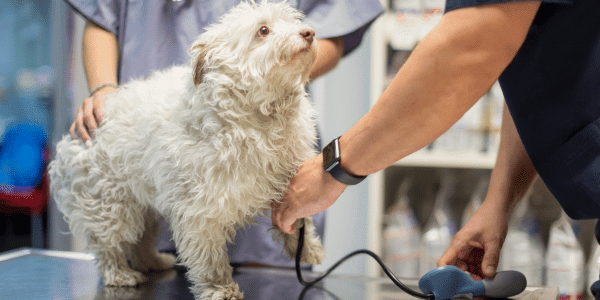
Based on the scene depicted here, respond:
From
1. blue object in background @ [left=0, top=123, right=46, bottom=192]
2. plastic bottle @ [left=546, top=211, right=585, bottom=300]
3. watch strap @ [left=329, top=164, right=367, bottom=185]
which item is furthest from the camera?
blue object in background @ [left=0, top=123, right=46, bottom=192]

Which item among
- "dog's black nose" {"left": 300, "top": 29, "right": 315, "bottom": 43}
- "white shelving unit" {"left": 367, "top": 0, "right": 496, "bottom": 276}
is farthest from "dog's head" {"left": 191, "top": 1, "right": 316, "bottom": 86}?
"white shelving unit" {"left": 367, "top": 0, "right": 496, "bottom": 276}

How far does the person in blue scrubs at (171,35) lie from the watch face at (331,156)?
26cm

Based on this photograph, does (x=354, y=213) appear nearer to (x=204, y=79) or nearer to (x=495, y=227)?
(x=495, y=227)

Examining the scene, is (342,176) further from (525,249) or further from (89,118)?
(525,249)

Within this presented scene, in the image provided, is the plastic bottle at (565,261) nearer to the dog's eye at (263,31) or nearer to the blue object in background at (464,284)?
the blue object in background at (464,284)

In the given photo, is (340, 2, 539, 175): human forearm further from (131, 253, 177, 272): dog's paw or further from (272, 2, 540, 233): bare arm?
(131, 253, 177, 272): dog's paw

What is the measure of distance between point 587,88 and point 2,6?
Answer: 85.0 inches

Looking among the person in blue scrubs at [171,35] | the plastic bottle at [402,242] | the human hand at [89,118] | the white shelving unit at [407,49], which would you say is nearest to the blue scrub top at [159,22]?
the person in blue scrubs at [171,35]

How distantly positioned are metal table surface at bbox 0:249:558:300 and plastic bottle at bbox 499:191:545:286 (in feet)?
2.31

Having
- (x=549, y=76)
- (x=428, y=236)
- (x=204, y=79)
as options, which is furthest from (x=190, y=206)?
(x=428, y=236)

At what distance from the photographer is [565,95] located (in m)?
0.36

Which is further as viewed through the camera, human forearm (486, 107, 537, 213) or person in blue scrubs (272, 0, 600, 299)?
human forearm (486, 107, 537, 213)

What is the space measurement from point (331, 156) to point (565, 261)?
109cm

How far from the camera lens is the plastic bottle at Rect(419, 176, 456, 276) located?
1.30m
